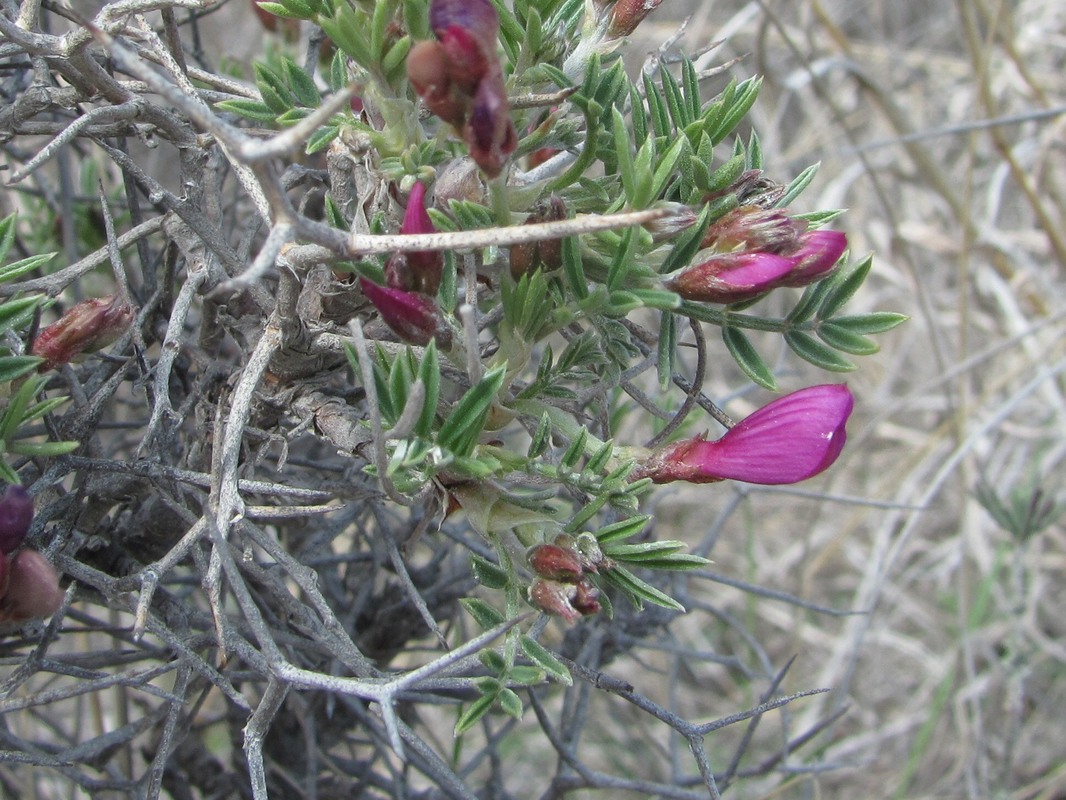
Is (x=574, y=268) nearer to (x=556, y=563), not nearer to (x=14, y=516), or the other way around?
(x=556, y=563)

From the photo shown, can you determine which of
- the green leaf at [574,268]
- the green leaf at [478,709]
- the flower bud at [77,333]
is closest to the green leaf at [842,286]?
the green leaf at [574,268]

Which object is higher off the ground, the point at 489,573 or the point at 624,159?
the point at 624,159

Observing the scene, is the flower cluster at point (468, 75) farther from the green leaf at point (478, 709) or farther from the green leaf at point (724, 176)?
the green leaf at point (478, 709)

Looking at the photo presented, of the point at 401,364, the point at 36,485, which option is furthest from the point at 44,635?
the point at 401,364

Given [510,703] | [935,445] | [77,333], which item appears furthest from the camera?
[935,445]

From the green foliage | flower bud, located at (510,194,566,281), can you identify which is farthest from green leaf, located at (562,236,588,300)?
the green foliage

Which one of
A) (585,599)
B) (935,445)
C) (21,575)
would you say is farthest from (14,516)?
(935,445)

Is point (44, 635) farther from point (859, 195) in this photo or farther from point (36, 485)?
point (859, 195)

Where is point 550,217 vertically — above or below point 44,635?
above
